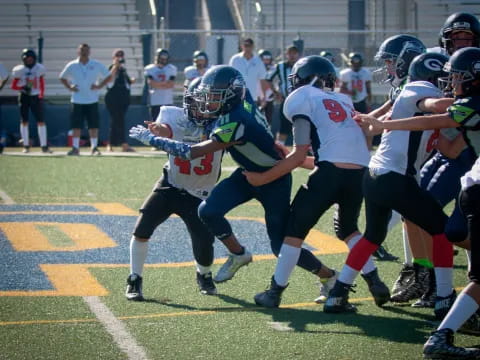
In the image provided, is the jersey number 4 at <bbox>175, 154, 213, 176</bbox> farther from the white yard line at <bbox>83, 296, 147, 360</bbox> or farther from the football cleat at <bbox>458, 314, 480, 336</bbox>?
the football cleat at <bbox>458, 314, 480, 336</bbox>

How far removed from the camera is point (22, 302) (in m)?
6.08

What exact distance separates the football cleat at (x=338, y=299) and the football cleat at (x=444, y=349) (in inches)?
41.4

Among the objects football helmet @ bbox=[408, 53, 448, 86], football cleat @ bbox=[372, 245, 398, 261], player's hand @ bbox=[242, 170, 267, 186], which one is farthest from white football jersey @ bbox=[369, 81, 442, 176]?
football cleat @ bbox=[372, 245, 398, 261]

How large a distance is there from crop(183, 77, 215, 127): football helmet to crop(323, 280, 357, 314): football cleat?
1.38 m

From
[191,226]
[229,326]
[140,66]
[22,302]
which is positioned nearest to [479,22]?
[191,226]

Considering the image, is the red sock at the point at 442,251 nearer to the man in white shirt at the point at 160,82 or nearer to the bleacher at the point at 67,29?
the man in white shirt at the point at 160,82

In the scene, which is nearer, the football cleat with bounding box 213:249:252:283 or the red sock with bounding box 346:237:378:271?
the red sock with bounding box 346:237:378:271

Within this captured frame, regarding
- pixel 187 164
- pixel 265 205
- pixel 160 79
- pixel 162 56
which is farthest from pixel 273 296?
pixel 160 79

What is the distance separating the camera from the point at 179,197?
6320 millimetres

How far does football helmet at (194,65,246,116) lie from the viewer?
5812 millimetres

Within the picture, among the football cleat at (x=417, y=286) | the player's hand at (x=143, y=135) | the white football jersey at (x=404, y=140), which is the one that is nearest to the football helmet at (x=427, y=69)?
the white football jersey at (x=404, y=140)

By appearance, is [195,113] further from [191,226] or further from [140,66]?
[140,66]

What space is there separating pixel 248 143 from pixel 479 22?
2143 millimetres

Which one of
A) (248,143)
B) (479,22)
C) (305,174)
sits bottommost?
(305,174)
